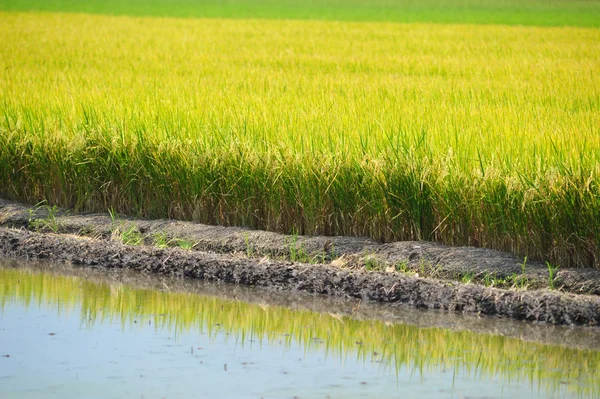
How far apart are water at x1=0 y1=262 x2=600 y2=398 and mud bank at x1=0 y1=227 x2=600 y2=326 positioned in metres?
0.14

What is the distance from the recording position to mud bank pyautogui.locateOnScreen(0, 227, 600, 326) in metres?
5.99

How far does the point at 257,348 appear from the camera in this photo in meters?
5.23

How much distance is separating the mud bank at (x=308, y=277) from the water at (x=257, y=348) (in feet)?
0.45

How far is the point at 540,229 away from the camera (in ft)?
22.1

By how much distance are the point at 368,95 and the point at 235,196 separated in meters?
4.23

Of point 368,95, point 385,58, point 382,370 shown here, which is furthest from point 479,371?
point 385,58

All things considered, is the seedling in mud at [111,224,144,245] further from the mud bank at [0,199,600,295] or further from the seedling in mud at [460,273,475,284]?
the seedling in mud at [460,273,475,284]

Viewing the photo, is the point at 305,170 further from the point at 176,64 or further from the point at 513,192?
the point at 176,64

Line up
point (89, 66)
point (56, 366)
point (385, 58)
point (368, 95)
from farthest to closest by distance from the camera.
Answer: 1. point (385, 58)
2. point (89, 66)
3. point (368, 95)
4. point (56, 366)

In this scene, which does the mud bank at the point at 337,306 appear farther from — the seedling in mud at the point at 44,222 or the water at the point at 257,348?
the seedling in mud at the point at 44,222

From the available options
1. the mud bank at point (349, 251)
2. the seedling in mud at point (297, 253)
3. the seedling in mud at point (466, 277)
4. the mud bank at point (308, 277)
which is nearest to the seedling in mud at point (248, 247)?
the mud bank at point (349, 251)

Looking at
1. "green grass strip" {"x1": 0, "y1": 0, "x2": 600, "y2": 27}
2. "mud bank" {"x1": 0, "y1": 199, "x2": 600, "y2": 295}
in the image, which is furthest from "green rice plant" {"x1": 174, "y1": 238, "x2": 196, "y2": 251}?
"green grass strip" {"x1": 0, "y1": 0, "x2": 600, "y2": 27}

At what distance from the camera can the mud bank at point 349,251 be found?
6488 millimetres

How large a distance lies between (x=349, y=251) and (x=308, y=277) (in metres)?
0.54
